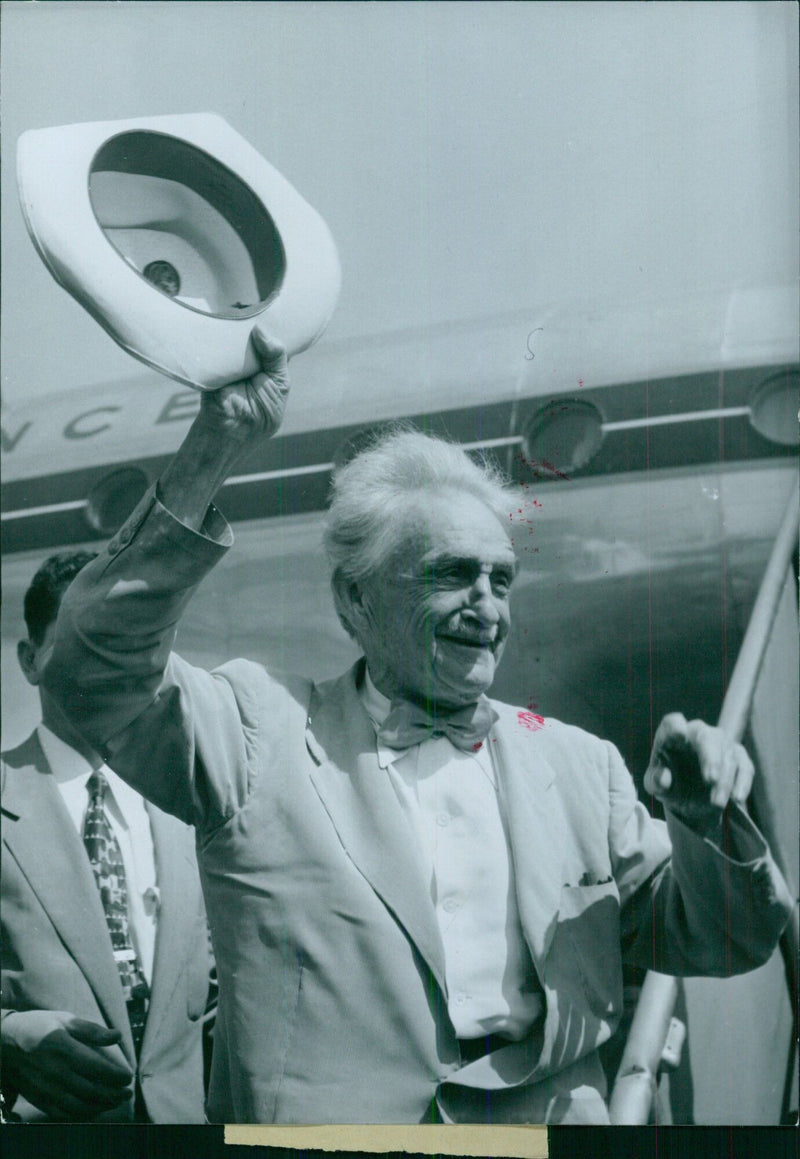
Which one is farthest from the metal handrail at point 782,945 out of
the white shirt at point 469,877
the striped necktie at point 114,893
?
the striped necktie at point 114,893

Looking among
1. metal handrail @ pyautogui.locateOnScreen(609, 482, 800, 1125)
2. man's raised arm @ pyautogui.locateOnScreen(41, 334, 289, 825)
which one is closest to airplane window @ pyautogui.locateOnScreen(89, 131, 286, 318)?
man's raised arm @ pyautogui.locateOnScreen(41, 334, 289, 825)

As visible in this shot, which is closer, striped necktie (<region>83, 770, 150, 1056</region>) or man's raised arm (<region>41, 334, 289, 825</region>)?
man's raised arm (<region>41, 334, 289, 825</region>)

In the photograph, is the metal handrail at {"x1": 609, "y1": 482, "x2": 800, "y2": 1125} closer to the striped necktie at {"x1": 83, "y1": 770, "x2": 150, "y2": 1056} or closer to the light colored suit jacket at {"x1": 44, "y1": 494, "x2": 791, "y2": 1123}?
the light colored suit jacket at {"x1": 44, "y1": 494, "x2": 791, "y2": 1123}

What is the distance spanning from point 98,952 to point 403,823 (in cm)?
73

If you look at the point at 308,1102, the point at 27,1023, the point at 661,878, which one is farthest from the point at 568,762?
the point at 27,1023

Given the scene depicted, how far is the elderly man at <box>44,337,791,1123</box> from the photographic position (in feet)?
7.91

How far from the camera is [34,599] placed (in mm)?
3045

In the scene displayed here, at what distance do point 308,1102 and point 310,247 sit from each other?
1692 millimetres

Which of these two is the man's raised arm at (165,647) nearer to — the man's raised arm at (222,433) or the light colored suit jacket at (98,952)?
the man's raised arm at (222,433)

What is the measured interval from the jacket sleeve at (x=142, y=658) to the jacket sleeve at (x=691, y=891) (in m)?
0.78

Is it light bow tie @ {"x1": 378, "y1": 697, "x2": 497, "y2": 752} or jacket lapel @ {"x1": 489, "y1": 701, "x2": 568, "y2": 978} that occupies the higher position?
light bow tie @ {"x1": 378, "y1": 697, "x2": 497, "y2": 752}

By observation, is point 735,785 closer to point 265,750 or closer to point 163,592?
point 265,750

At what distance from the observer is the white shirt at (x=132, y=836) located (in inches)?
110

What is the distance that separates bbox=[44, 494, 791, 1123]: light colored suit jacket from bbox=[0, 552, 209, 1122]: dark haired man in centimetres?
18
